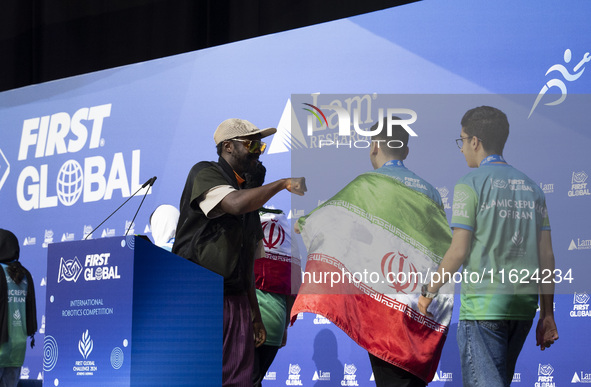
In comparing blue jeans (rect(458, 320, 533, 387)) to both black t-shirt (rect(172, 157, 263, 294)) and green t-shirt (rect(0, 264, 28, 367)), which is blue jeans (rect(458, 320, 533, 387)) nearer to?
black t-shirt (rect(172, 157, 263, 294))

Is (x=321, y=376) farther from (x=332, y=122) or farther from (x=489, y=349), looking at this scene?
(x=332, y=122)

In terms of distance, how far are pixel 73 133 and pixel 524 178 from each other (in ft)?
13.9

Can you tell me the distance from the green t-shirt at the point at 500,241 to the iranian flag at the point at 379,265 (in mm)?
125

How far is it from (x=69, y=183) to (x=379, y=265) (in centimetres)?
386

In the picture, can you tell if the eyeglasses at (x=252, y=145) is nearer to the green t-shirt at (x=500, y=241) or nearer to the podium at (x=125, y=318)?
the green t-shirt at (x=500, y=241)

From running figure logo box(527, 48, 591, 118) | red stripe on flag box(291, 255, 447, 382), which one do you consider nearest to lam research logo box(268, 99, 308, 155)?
running figure logo box(527, 48, 591, 118)

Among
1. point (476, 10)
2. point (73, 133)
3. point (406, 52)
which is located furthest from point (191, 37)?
point (476, 10)

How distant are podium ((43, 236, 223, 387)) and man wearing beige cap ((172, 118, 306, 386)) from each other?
0.86 meters

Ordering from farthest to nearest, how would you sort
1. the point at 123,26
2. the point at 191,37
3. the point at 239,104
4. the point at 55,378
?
the point at 123,26 → the point at 191,37 → the point at 239,104 → the point at 55,378

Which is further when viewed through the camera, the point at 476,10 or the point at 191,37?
the point at 191,37

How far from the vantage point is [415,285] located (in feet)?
10.9

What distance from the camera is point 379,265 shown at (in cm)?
333

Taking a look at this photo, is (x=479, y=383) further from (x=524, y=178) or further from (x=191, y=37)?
(x=191, y=37)

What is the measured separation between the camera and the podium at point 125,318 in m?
1.52
